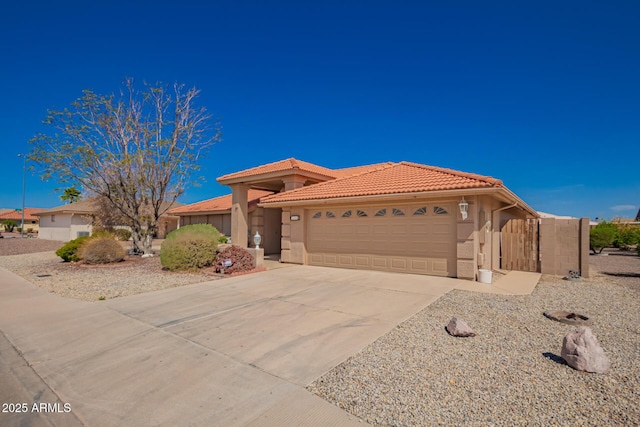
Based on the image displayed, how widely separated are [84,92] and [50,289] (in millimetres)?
10902

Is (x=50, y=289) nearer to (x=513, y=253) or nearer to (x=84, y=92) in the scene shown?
(x=84, y=92)

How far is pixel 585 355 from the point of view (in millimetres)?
3857

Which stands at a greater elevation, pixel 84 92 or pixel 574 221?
pixel 84 92

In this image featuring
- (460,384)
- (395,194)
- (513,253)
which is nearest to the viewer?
(460,384)

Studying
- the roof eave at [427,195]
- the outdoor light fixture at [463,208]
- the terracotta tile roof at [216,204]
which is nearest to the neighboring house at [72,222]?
the terracotta tile roof at [216,204]

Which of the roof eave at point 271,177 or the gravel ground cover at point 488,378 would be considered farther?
the roof eave at point 271,177

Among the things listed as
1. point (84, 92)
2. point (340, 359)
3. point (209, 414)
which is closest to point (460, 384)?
point (340, 359)

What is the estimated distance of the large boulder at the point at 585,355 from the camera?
12.5 feet

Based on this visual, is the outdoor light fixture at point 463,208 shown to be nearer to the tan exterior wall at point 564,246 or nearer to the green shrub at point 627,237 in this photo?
the tan exterior wall at point 564,246

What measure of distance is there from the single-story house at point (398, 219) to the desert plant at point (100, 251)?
258 inches

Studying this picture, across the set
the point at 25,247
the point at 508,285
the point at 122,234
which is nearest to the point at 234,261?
the point at 508,285

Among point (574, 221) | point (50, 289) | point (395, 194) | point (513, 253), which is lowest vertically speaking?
point (50, 289)

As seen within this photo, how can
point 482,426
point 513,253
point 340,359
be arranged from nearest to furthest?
point 482,426 → point 340,359 → point 513,253

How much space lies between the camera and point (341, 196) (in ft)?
38.9
